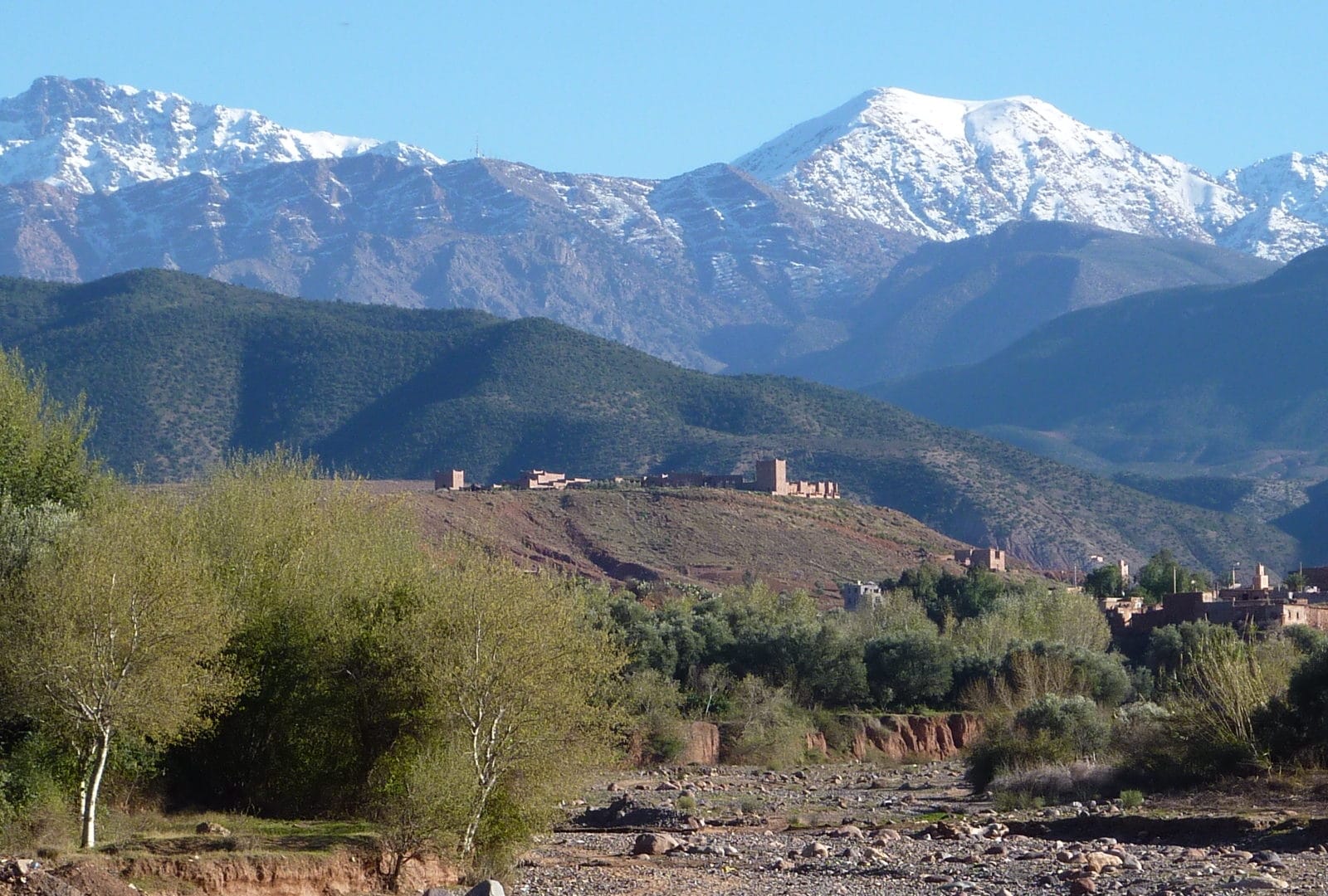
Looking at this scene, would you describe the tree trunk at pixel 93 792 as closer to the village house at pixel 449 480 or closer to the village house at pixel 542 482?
the village house at pixel 542 482

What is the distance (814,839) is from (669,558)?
6729cm

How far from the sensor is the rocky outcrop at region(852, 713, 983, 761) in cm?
6412

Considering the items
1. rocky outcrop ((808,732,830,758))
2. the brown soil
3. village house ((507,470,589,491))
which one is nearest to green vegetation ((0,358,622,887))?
rocky outcrop ((808,732,830,758))

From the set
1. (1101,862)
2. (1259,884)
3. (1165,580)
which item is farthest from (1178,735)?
(1165,580)

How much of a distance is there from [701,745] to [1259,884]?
33609mm

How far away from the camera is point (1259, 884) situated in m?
28.3

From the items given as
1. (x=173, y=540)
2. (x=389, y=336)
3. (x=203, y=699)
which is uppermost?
(x=389, y=336)

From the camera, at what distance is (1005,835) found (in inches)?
1463

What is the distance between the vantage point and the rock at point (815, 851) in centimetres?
3506

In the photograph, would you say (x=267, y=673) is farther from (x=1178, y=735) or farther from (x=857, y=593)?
(x=857, y=593)

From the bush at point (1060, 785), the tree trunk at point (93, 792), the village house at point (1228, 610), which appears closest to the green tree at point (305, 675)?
the tree trunk at point (93, 792)

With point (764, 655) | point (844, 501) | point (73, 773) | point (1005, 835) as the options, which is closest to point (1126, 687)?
point (764, 655)

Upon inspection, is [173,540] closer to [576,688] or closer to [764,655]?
[576,688]

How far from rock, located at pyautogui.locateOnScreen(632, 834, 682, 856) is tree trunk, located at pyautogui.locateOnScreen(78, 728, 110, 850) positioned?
11207 millimetres
